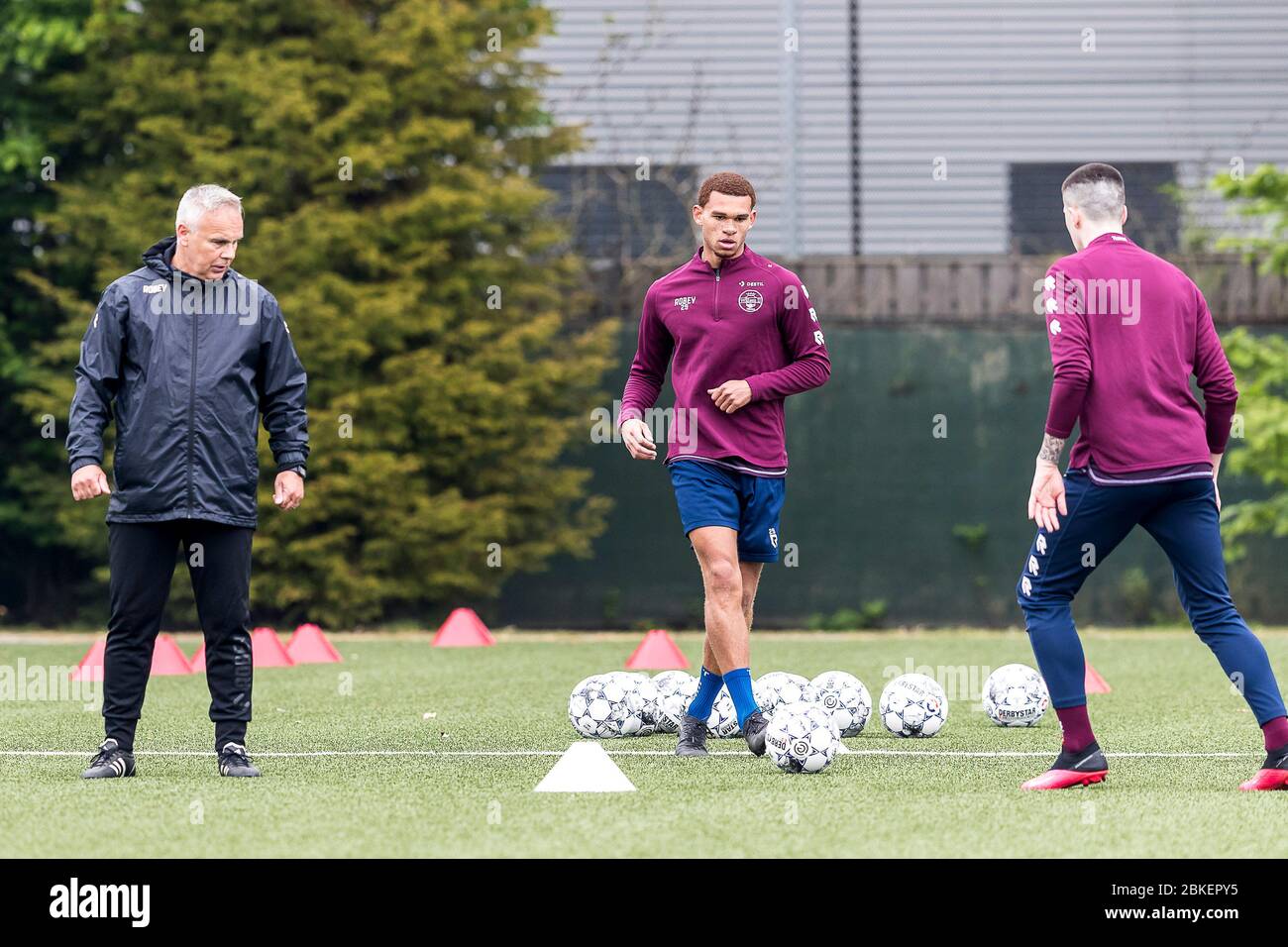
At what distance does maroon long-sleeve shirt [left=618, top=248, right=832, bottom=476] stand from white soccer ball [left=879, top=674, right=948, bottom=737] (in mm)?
1378

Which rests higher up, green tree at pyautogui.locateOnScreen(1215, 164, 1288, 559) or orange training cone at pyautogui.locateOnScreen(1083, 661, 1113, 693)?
green tree at pyautogui.locateOnScreen(1215, 164, 1288, 559)

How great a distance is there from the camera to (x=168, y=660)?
11.7 m

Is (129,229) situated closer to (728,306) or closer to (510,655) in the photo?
(510,655)

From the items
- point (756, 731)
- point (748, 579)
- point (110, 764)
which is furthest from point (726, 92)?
point (110, 764)

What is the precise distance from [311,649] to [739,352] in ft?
21.9

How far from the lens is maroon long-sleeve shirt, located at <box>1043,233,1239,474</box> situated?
587 centimetres

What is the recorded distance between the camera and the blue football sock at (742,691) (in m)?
6.93

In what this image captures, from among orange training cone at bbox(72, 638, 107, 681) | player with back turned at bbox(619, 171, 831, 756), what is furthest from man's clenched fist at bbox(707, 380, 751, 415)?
orange training cone at bbox(72, 638, 107, 681)

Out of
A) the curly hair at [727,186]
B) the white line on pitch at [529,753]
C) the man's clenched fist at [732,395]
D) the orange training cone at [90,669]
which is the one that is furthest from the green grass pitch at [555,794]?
the curly hair at [727,186]

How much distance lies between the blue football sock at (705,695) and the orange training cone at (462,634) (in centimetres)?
758

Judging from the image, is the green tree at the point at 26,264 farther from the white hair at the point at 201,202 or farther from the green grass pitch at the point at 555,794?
the white hair at the point at 201,202

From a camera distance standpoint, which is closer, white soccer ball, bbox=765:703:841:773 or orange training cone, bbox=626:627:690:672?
white soccer ball, bbox=765:703:841:773

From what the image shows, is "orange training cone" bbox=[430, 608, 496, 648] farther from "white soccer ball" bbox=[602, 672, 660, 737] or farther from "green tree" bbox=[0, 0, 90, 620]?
"white soccer ball" bbox=[602, 672, 660, 737]

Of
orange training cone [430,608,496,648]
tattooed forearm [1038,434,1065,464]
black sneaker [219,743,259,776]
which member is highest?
tattooed forearm [1038,434,1065,464]
